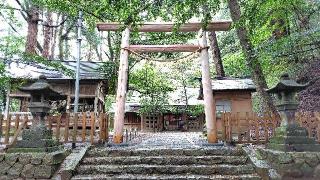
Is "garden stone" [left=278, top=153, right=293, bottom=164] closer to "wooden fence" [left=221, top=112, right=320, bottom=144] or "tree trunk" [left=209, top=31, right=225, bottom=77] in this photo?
"wooden fence" [left=221, top=112, right=320, bottom=144]

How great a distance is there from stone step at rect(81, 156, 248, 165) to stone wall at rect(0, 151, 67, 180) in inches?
35.1

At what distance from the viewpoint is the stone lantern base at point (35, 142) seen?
6641 mm

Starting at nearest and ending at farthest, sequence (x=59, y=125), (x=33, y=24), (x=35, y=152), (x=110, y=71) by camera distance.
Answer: (x=35, y=152)
(x=59, y=125)
(x=33, y=24)
(x=110, y=71)

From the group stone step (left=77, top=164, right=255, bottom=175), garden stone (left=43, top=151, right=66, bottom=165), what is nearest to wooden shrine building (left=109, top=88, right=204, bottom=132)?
stone step (left=77, top=164, right=255, bottom=175)

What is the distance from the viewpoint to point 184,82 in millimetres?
28766

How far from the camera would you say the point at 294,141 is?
645 cm

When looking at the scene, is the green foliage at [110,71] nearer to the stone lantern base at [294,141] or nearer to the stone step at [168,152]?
the stone step at [168,152]

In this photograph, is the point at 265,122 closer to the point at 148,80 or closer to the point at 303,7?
the point at 303,7

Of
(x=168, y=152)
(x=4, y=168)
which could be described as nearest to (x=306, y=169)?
(x=168, y=152)

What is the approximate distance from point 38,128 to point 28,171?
1.01 metres

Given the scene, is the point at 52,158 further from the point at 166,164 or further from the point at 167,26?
the point at 167,26

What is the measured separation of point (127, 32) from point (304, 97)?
26.1 ft

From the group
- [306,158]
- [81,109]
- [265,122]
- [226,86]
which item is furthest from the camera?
[81,109]

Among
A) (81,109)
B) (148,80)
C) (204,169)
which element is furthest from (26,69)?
(204,169)
